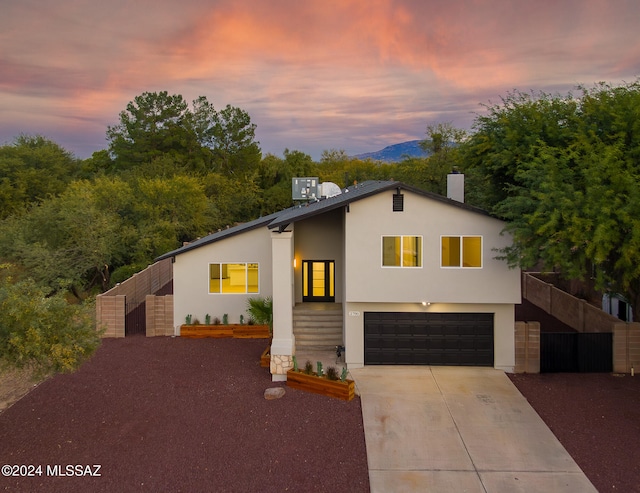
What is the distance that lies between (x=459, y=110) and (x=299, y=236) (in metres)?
33.4

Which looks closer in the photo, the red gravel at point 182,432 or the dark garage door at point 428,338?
the red gravel at point 182,432

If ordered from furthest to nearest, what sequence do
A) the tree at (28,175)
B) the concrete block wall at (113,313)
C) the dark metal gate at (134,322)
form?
the tree at (28,175) < the dark metal gate at (134,322) < the concrete block wall at (113,313)

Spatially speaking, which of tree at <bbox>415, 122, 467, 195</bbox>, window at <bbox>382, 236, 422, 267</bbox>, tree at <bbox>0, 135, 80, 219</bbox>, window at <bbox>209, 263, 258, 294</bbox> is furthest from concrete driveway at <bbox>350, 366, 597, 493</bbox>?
tree at <bbox>0, 135, 80, 219</bbox>

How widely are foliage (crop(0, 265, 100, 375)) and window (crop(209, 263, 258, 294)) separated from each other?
9.28 m

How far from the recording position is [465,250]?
1530 centimetres

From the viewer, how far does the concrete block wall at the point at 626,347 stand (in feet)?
48.7

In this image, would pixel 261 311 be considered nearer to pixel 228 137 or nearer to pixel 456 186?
pixel 456 186

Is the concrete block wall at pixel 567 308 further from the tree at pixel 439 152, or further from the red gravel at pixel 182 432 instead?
the tree at pixel 439 152

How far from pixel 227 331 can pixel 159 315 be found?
266 centimetres

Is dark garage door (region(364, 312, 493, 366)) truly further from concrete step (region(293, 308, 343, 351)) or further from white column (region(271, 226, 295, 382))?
white column (region(271, 226, 295, 382))

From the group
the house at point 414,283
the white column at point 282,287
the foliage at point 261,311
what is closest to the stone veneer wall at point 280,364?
the house at point 414,283

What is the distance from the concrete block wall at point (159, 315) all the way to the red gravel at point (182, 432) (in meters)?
3.40

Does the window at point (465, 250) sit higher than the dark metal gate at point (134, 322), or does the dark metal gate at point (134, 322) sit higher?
the window at point (465, 250)

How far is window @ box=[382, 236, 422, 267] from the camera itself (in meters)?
15.4
